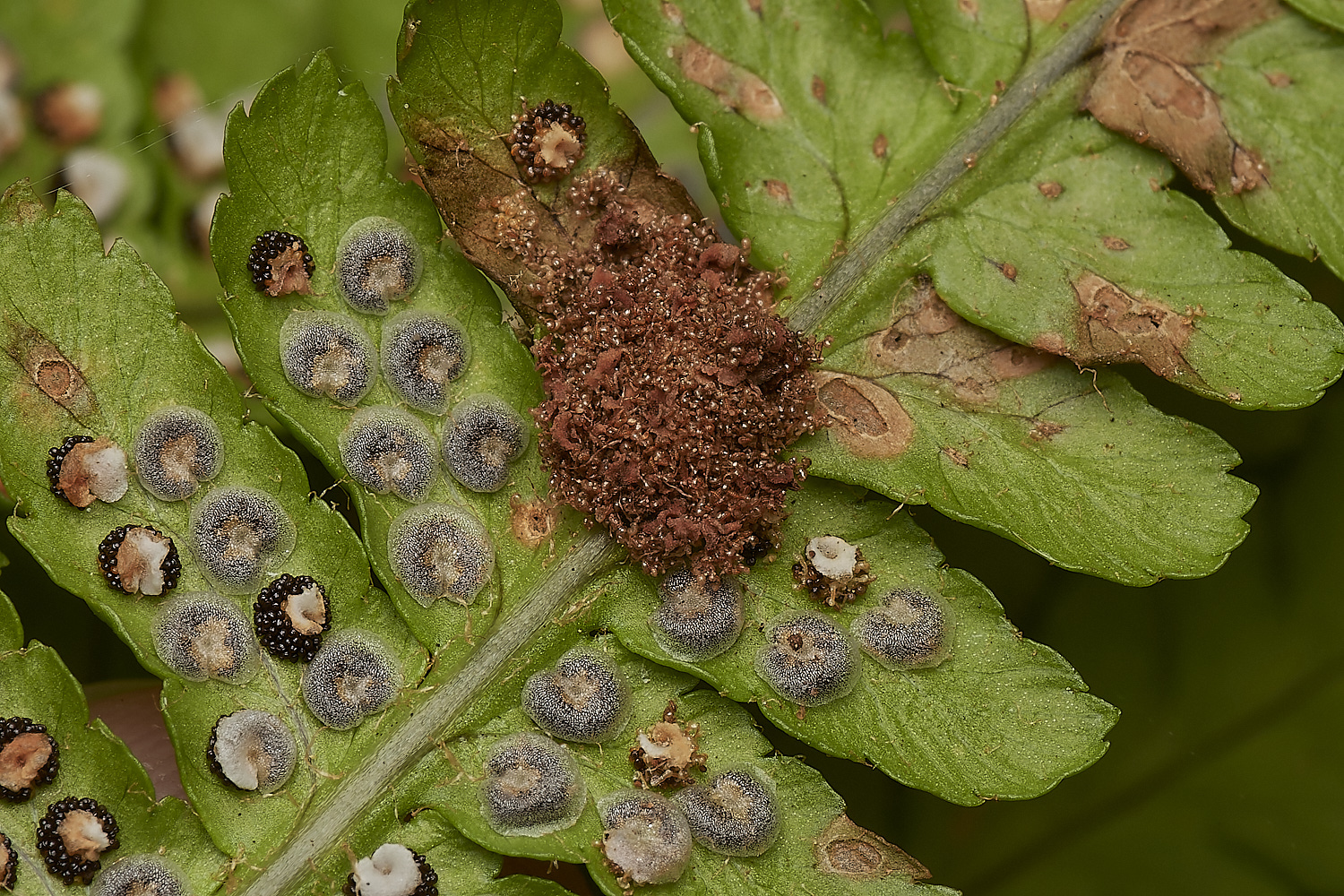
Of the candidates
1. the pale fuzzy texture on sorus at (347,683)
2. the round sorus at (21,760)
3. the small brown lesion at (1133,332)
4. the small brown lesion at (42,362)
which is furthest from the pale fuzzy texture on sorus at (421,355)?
the small brown lesion at (1133,332)

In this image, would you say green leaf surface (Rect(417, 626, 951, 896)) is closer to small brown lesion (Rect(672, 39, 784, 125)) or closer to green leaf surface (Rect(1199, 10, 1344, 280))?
small brown lesion (Rect(672, 39, 784, 125))

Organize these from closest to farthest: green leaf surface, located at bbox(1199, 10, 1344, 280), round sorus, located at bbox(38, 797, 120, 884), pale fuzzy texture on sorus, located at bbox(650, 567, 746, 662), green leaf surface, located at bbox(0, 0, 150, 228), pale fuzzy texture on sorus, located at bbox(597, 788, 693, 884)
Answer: round sorus, located at bbox(38, 797, 120, 884) < pale fuzzy texture on sorus, located at bbox(597, 788, 693, 884) < pale fuzzy texture on sorus, located at bbox(650, 567, 746, 662) < green leaf surface, located at bbox(1199, 10, 1344, 280) < green leaf surface, located at bbox(0, 0, 150, 228)

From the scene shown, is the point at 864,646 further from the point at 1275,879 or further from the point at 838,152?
the point at 1275,879

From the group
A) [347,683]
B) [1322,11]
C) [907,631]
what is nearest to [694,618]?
[907,631]

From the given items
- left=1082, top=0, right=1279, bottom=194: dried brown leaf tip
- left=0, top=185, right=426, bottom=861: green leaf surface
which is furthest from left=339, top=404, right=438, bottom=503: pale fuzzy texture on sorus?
left=1082, top=0, right=1279, bottom=194: dried brown leaf tip

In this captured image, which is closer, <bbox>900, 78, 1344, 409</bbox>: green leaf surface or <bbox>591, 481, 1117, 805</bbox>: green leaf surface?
<bbox>591, 481, 1117, 805</bbox>: green leaf surface

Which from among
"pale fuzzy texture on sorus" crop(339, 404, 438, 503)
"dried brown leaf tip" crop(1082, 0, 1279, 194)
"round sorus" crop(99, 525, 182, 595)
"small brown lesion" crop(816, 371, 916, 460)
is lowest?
"round sorus" crop(99, 525, 182, 595)
